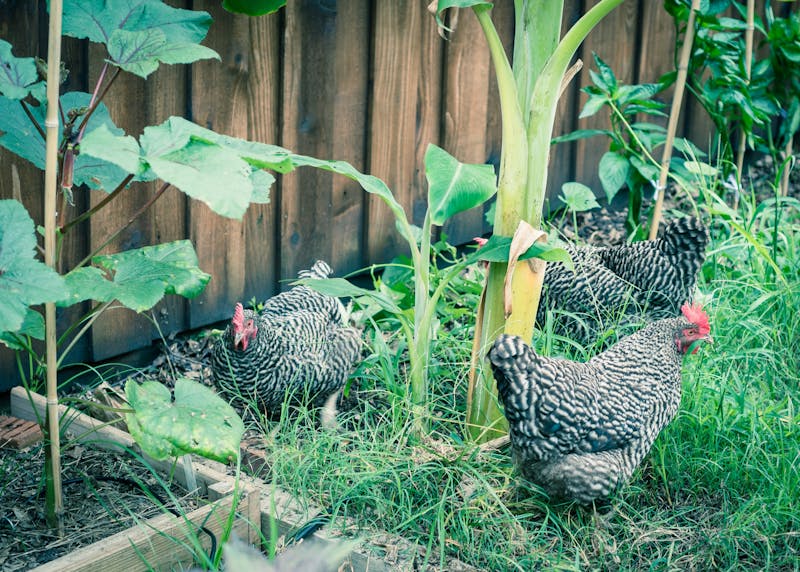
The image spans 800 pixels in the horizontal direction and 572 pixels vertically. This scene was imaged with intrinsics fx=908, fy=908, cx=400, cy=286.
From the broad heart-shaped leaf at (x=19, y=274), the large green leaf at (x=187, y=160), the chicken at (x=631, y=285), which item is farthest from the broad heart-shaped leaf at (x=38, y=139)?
the chicken at (x=631, y=285)

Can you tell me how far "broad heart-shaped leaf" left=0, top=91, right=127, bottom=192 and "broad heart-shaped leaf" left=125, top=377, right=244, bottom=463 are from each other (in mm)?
554

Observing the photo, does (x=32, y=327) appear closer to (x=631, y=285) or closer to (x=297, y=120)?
(x=297, y=120)

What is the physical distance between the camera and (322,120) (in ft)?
12.5

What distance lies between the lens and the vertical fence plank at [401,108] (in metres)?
4.01

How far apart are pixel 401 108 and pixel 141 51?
226cm

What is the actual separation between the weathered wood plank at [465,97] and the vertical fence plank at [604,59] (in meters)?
0.94

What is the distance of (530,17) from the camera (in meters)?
2.68

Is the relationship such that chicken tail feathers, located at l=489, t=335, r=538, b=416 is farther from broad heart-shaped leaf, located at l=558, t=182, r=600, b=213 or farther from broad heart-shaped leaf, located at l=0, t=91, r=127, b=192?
broad heart-shaped leaf, located at l=558, t=182, r=600, b=213

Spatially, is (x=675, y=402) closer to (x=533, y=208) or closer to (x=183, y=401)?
(x=533, y=208)

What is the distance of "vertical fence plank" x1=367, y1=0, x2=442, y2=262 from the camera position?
4.01 meters

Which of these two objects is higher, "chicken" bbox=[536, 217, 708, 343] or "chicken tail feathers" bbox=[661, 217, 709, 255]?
"chicken tail feathers" bbox=[661, 217, 709, 255]

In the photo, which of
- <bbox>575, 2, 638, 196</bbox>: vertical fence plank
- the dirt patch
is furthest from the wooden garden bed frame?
<bbox>575, 2, 638, 196</bbox>: vertical fence plank

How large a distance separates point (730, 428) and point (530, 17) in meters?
1.42

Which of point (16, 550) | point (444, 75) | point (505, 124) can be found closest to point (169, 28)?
point (505, 124)
